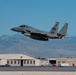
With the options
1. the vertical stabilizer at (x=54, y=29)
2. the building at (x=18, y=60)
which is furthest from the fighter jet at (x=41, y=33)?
the building at (x=18, y=60)

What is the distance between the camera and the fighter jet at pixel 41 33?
380ft

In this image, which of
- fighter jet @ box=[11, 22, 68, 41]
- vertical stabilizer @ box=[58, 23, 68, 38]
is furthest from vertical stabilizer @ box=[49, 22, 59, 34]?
vertical stabilizer @ box=[58, 23, 68, 38]

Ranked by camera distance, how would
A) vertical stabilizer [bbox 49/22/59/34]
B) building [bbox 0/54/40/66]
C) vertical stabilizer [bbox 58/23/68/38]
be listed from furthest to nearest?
building [bbox 0/54/40/66] < vertical stabilizer [bbox 49/22/59/34] < vertical stabilizer [bbox 58/23/68/38]

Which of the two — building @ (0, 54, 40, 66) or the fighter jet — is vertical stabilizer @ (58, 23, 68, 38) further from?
building @ (0, 54, 40, 66)

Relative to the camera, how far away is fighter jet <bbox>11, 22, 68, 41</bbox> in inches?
4560

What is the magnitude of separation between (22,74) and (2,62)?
12259 centimetres

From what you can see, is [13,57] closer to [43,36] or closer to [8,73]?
[43,36]

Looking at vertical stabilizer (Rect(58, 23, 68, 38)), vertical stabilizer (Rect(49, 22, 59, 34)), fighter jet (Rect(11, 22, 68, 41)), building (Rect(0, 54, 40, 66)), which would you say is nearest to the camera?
vertical stabilizer (Rect(58, 23, 68, 38))

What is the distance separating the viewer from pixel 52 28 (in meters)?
126

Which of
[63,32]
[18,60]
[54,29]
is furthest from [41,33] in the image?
[18,60]

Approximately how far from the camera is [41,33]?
119 meters

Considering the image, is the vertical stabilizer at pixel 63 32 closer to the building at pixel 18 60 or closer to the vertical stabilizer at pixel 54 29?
the vertical stabilizer at pixel 54 29

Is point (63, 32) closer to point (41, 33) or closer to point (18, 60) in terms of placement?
point (41, 33)

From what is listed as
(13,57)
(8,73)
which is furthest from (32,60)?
(8,73)
